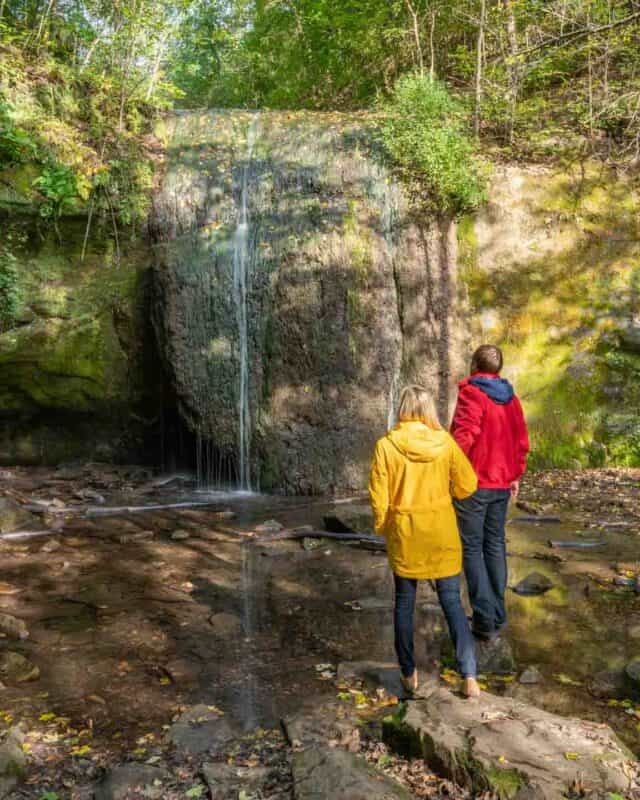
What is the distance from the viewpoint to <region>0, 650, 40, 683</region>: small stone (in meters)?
4.29

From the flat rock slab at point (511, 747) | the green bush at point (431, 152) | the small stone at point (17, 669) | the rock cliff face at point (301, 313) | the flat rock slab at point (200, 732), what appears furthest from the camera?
the green bush at point (431, 152)

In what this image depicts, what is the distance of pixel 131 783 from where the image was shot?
124 inches

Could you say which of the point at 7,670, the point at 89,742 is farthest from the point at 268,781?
the point at 7,670

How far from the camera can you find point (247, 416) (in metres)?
10.4

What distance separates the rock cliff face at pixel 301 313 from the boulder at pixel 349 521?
7.27 ft

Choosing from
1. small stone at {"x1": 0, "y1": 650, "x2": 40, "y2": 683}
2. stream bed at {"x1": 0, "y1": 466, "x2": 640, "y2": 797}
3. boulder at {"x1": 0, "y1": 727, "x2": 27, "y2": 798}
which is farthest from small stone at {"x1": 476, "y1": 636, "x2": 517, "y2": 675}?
small stone at {"x1": 0, "y1": 650, "x2": 40, "y2": 683}

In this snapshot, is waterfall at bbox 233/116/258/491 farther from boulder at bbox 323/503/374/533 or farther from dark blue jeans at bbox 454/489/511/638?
dark blue jeans at bbox 454/489/511/638

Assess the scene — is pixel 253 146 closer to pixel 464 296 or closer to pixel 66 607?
pixel 464 296

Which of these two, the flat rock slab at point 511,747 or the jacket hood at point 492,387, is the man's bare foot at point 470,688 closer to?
the flat rock slab at point 511,747

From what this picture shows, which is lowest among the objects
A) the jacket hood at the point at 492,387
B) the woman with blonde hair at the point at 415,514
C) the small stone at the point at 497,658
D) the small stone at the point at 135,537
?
the small stone at the point at 497,658

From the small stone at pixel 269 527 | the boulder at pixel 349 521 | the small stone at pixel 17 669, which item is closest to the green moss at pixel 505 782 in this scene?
the small stone at pixel 17 669

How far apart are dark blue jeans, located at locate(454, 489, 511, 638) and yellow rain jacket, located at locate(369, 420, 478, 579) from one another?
74 cm

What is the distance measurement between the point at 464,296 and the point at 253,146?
4.30 meters

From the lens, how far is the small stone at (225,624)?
5.11 m
